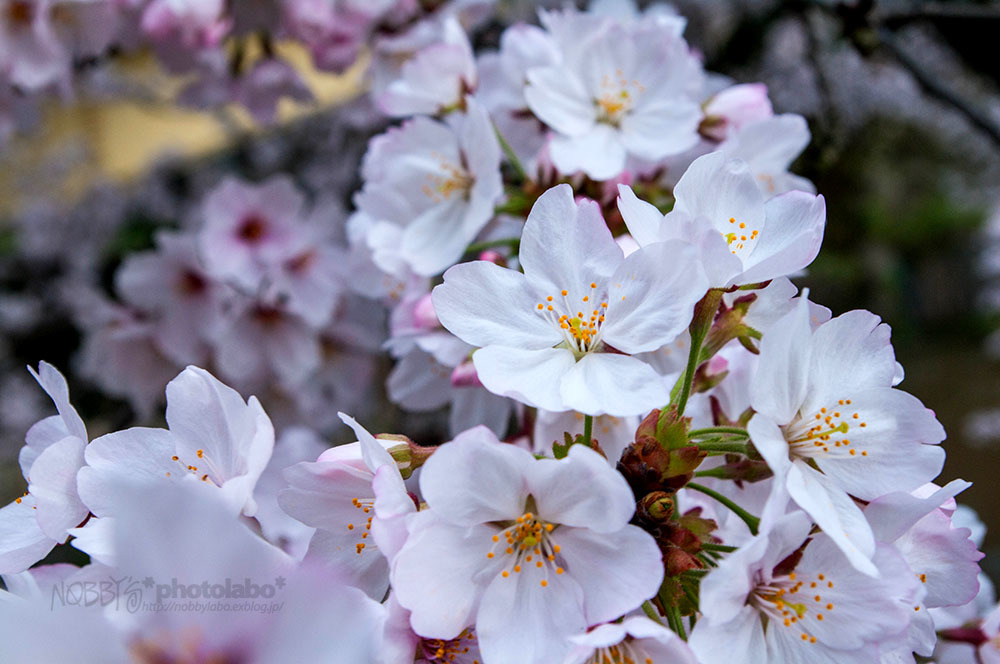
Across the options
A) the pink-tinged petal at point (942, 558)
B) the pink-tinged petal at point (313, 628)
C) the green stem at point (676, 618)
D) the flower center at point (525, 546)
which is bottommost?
the pink-tinged petal at point (942, 558)

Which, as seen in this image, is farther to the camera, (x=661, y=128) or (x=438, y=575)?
(x=661, y=128)

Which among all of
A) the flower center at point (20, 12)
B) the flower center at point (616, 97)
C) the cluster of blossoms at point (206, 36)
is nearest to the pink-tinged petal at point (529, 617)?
the flower center at point (616, 97)

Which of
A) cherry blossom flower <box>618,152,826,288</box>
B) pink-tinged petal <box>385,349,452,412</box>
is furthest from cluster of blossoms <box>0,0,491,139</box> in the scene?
cherry blossom flower <box>618,152,826,288</box>

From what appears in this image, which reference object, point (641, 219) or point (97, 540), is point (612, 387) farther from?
point (97, 540)

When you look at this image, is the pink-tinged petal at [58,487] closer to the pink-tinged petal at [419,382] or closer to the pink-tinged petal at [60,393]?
the pink-tinged petal at [60,393]

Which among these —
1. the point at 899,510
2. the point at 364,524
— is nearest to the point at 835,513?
the point at 899,510

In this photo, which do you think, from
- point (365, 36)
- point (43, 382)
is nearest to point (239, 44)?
point (365, 36)
